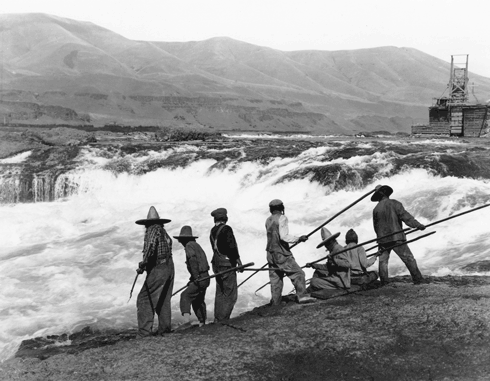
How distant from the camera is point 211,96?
422ft

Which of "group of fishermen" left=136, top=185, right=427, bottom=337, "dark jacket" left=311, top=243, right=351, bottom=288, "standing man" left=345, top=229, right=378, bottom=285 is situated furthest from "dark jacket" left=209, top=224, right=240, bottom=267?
"standing man" left=345, top=229, right=378, bottom=285

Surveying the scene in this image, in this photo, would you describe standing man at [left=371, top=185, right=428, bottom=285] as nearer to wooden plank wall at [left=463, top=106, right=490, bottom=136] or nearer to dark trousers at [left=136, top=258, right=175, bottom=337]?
dark trousers at [left=136, top=258, right=175, bottom=337]

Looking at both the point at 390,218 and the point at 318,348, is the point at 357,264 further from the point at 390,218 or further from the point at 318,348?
the point at 318,348

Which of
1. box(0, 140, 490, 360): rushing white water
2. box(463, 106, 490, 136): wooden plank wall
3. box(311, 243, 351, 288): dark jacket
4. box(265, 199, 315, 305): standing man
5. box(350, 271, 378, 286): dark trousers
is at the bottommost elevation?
box(0, 140, 490, 360): rushing white water

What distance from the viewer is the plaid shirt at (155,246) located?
7.21 metres

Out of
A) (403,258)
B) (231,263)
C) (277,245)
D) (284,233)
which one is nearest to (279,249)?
(277,245)

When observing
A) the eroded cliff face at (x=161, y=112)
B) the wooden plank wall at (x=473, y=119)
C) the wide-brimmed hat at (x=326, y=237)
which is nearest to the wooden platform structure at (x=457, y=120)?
the wooden plank wall at (x=473, y=119)

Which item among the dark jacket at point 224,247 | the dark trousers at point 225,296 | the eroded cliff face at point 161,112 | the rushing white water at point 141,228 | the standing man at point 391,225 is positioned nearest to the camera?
the dark jacket at point 224,247

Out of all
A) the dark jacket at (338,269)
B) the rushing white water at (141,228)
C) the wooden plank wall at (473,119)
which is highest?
the wooden plank wall at (473,119)

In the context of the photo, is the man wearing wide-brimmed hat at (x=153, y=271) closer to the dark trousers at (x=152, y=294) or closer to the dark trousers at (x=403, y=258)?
the dark trousers at (x=152, y=294)

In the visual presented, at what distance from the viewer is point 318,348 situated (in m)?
6.33

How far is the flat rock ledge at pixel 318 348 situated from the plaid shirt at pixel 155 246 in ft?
3.24

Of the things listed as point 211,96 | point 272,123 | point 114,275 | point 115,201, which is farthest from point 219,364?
point 211,96

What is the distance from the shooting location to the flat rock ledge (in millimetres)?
5719
